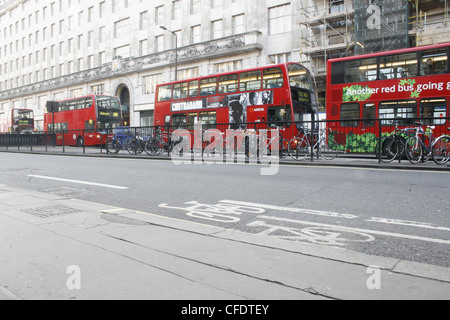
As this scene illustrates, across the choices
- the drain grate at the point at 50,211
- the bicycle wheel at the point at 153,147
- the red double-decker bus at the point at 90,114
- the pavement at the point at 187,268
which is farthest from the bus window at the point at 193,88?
the pavement at the point at 187,268

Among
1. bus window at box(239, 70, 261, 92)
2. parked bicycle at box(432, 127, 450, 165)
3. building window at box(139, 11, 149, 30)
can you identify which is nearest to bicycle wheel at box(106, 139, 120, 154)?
bus window at box(239, 70, 261, 92)

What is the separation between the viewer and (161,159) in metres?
14.5

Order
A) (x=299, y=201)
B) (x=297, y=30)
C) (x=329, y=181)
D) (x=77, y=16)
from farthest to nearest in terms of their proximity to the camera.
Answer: (x=77, y=16) → (x=297, y=30) → (x=329, y=181) → (x=299, y=201)

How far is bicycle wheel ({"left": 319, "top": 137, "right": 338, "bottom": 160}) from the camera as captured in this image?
11945 mm

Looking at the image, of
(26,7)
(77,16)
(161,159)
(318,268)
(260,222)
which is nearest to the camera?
(318,268)

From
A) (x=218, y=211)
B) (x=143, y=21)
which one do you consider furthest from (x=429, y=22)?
(x=143, y=21)

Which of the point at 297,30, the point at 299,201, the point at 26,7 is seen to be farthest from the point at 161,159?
the point at 26,7

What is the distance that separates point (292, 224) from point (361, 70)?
11.8m

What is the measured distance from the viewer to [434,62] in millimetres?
12930

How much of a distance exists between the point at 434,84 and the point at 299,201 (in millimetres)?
9850

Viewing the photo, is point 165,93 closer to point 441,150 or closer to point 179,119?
point 179,119

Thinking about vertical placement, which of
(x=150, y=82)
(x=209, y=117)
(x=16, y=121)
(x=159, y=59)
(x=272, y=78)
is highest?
(x=159, y=59)

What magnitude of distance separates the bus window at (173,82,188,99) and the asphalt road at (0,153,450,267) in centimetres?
1152

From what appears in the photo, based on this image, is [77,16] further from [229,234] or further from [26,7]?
[229,234]
